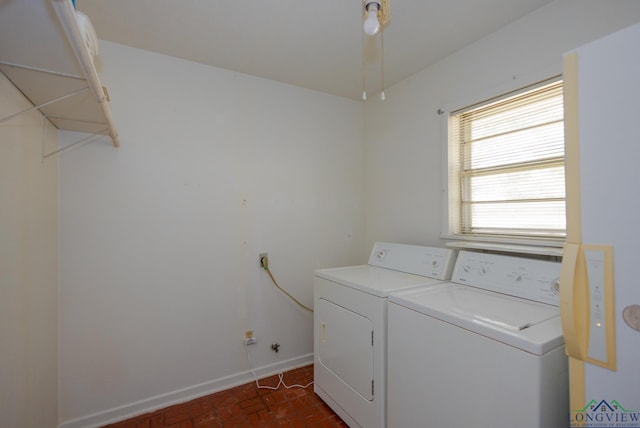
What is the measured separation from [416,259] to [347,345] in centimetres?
73

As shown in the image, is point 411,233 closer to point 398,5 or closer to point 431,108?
point 431,108

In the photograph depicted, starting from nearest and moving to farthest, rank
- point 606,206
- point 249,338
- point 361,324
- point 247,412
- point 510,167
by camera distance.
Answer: point 606,206 < point 361,324 < point 510,167 < point 247,412 < point 249,338

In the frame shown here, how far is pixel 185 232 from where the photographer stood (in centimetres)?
208

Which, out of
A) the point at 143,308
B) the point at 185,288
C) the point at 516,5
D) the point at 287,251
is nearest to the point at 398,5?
the point at 516,5

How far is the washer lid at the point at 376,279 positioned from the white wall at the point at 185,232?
1.93 ft

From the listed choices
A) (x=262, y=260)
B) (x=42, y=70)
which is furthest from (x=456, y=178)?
(x=42, y=70)

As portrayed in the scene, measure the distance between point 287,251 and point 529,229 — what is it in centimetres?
171

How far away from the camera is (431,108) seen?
2.16 metres

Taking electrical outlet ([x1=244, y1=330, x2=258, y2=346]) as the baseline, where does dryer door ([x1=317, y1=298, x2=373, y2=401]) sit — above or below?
above

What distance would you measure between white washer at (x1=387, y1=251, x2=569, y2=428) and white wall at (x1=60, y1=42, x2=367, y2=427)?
48.9 inches

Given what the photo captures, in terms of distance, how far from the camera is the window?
1562 millimetres

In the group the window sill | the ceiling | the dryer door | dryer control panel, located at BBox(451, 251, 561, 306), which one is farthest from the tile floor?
the ceiling

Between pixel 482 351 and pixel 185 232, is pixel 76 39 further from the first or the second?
pixel 482 351

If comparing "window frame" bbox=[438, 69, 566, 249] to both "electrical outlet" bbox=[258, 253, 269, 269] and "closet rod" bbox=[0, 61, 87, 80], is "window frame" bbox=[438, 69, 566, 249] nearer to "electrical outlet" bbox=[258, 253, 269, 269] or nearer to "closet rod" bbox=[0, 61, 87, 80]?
"electrical outlet" bbox=[258, 253, 269, 269]
